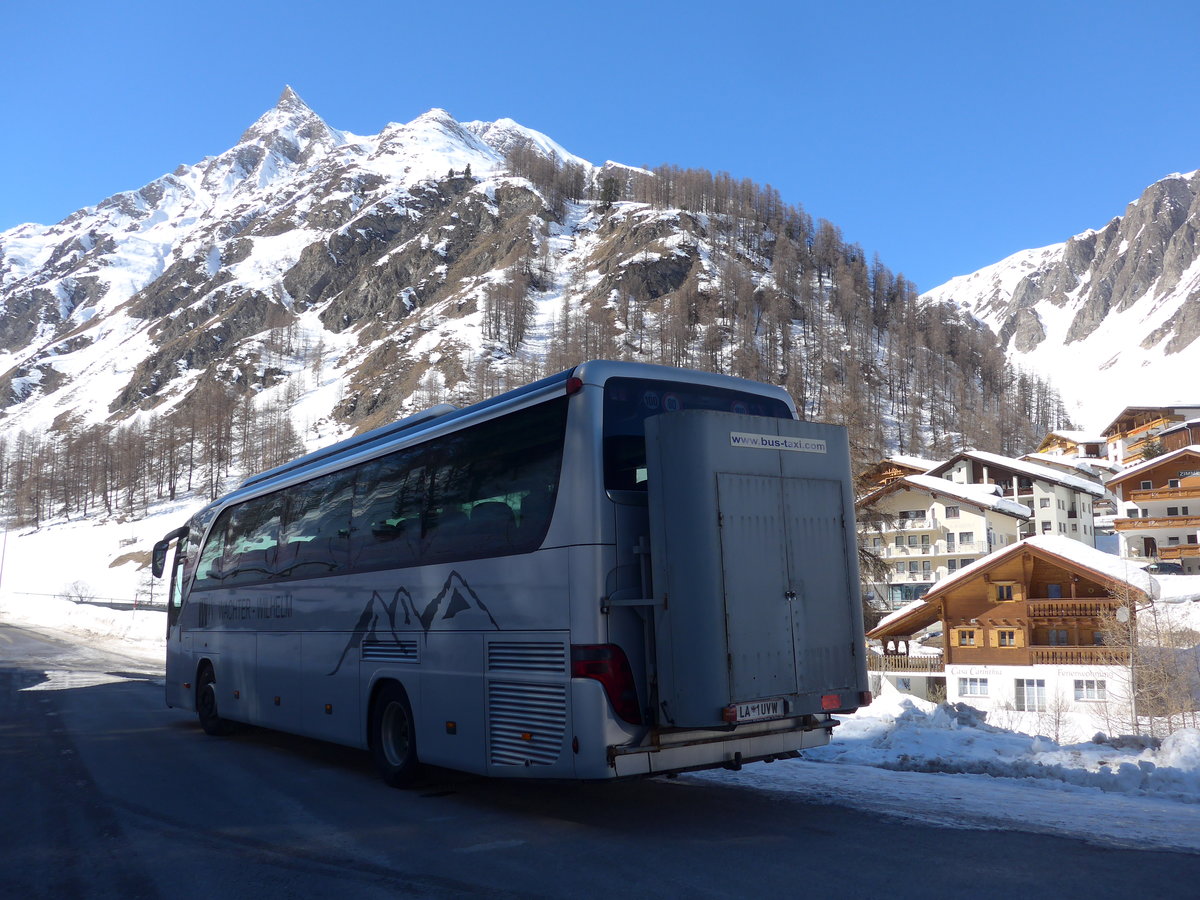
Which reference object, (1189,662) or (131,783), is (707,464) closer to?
(131,783)

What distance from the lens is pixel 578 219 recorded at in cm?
17950

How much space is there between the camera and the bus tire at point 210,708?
44.3ft

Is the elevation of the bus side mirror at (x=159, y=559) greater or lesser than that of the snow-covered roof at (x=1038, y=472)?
lesser

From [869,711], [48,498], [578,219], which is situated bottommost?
[869,711]

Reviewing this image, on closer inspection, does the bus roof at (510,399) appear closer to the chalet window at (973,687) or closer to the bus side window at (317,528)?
the bus side window at (317,528)

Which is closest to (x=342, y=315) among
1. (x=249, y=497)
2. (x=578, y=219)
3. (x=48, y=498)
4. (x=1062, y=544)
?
(x=578, y=219)

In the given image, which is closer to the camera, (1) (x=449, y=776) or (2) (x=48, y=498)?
(1) (x=449, y=776)

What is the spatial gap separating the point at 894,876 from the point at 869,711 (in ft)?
20.8

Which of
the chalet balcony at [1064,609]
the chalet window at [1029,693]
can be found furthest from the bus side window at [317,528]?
the chalet window at [1029,693]

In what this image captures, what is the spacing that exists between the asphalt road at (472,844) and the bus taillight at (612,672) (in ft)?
3.25

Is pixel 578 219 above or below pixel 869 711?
above

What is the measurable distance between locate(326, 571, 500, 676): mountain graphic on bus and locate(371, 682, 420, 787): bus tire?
594 millimetres

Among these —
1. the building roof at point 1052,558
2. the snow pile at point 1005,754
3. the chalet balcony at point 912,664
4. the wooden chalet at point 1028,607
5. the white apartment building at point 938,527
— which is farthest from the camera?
the white apartment building at point 938,527

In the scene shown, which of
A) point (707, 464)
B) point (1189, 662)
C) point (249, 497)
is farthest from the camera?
point (1189, 662)
